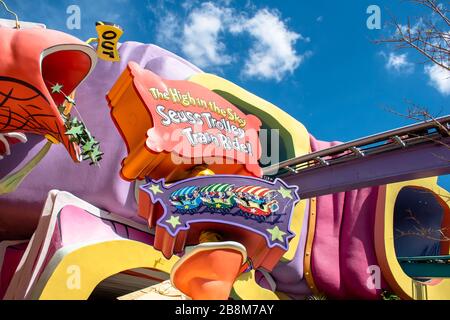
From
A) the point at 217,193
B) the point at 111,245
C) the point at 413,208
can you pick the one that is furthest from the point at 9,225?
the point at 413,208

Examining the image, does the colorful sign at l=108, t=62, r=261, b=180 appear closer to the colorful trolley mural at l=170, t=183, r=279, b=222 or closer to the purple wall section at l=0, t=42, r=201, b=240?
the colorful trolley mural at l=170, t=183, r=279, b=222

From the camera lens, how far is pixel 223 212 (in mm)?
8211

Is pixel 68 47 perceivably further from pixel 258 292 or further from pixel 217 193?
pixel 258 292

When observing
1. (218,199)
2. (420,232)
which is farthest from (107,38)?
(420,232)

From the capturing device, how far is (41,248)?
8.62 metres

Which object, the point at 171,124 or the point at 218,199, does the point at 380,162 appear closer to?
the point at 218,199

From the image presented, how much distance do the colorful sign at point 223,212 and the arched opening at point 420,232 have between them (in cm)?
705

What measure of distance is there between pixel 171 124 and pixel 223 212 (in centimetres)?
195

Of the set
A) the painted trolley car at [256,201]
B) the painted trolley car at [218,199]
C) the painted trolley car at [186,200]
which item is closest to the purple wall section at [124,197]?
the painted trolley car at [186,200]

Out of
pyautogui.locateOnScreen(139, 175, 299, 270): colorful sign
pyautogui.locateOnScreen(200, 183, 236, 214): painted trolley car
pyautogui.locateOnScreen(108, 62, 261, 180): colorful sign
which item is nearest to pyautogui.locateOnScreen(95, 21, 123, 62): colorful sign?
pyautogui.locateOnScreen(108, 62, 261, 180): colorful sign

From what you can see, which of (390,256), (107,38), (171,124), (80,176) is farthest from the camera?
(390,256)

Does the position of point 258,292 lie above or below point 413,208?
below

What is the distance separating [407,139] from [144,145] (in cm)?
503

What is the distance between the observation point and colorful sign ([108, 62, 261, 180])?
8.86 meters
